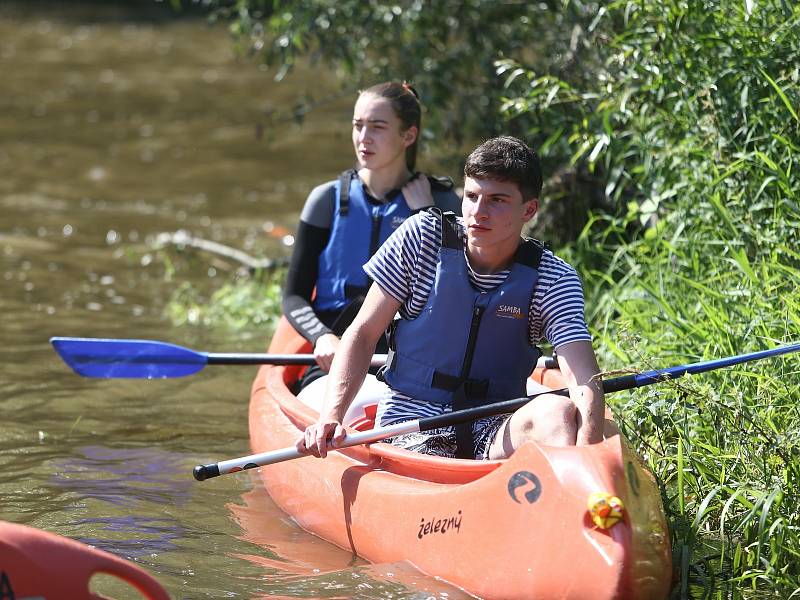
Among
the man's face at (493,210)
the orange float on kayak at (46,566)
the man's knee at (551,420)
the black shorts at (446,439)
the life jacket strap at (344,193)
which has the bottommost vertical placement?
the orange float on kayak at (46,566)

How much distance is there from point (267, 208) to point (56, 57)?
24.7 ft

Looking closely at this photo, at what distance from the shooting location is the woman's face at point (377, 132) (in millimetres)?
4257

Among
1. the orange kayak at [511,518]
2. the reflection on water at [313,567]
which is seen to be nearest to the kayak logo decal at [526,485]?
the orange kayak at [511,518]

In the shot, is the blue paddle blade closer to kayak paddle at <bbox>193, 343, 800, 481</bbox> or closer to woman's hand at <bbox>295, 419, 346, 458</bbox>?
kayak paddle at <bbox>193, 343, 800, 481</bbox>

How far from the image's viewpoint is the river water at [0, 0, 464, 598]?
3.68m

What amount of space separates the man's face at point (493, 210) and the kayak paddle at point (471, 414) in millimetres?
445

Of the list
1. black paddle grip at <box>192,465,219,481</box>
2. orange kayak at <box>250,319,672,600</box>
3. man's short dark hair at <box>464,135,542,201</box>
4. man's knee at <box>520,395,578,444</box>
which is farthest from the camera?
black paddle grip at <box>192,465,219,481</box>

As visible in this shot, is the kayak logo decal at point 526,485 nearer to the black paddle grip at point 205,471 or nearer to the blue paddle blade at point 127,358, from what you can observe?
the black paddle grip at point 205,471

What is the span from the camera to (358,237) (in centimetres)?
441

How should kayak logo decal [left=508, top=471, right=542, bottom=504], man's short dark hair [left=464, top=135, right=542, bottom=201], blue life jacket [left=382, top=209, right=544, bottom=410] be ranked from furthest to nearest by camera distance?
1. blue life jacket [left=382, top=209, right=544, bottom=410]
2. man's short dark hair [left=464, top=135, right=542, bottom=201]
3. kayak logo decal [left=508, top=471, right=542, bottom=504]

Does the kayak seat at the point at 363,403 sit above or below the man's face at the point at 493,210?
below

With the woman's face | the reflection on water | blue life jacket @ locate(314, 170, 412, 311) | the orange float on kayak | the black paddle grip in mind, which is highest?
the woman's face

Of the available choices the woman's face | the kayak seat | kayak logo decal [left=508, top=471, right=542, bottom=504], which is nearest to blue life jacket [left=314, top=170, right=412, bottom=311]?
the woman's face

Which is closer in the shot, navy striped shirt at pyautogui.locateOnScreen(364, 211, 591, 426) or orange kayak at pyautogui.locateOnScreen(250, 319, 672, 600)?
orange kayak at pyautogui.locateOnScreen(250, 319, 672, 600)
